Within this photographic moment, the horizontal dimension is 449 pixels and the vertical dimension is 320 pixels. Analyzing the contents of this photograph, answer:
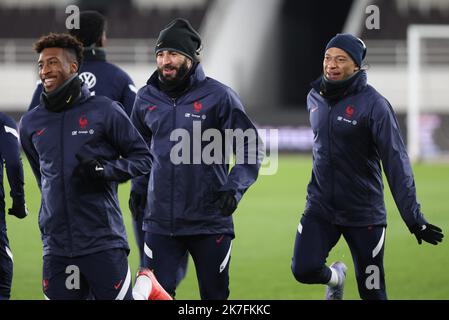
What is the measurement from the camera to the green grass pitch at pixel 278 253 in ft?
31.0

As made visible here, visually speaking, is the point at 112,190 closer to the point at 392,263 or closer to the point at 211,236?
the point at 211,236

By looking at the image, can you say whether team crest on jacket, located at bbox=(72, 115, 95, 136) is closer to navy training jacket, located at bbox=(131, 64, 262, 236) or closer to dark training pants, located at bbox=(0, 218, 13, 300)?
navy training jacket, located at bbox=(131, 64, 262, 236)

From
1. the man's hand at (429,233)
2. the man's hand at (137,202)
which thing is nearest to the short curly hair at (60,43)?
the man's hand at (137,202)

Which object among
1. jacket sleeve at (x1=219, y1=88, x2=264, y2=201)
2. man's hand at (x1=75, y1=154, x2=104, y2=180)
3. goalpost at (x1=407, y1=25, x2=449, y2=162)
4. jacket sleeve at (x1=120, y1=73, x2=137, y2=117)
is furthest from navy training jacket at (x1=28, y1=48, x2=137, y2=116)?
goalpost at (x1=407, y1=25, x2=449, y2=162)

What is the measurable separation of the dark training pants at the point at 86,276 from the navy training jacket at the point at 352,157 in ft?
6.26

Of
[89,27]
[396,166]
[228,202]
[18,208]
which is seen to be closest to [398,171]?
[396,166]

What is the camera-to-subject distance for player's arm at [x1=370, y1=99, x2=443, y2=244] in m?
6.77

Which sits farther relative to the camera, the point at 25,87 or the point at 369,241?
the point at 25,87

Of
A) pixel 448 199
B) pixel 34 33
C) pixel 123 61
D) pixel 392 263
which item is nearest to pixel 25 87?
pixel 123 61

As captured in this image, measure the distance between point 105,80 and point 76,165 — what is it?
2.52 meters

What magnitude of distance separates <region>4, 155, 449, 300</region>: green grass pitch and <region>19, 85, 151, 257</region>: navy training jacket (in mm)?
3219

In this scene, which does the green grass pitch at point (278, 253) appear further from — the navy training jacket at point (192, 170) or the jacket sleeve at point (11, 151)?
the navy training jacket at point (192, 170)

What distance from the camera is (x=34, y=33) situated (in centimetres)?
3309
